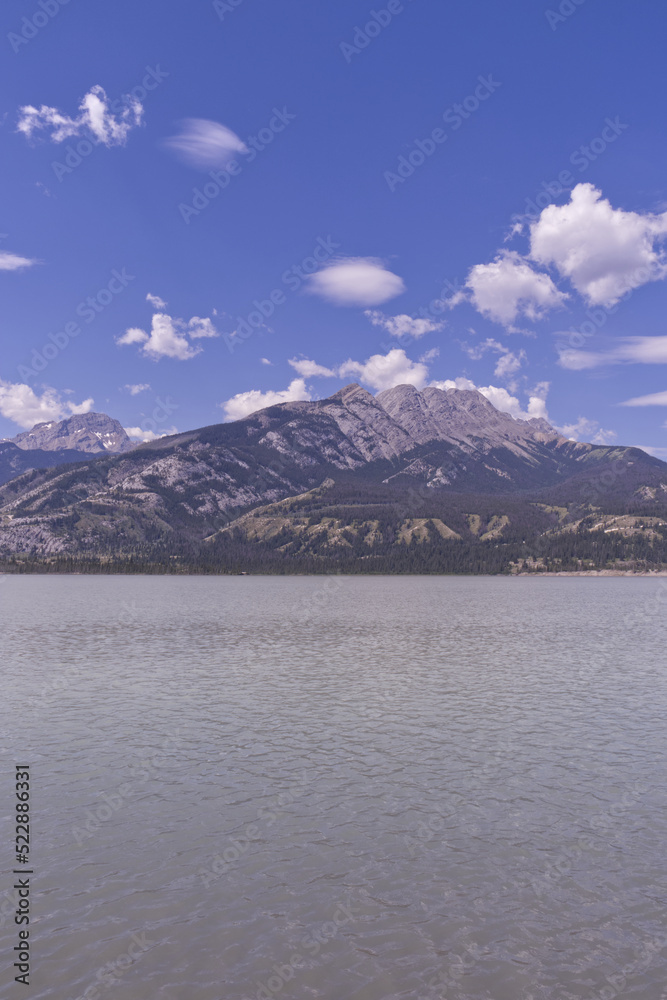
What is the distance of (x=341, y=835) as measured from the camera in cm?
2814

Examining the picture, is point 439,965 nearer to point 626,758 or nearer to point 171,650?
point 626,758

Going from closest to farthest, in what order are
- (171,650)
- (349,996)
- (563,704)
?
1. (349,996)
2. (563,704)
3. (171,650)

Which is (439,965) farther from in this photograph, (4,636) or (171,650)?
(4,636)

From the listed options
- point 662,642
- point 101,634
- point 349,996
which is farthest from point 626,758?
point 101,634

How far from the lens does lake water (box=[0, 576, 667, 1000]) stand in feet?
61.8

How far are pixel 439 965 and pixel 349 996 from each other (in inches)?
127

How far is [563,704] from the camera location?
54844mm

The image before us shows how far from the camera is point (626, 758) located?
3944cm

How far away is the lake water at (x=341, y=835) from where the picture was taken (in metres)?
18.8

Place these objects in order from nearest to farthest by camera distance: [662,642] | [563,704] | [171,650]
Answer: [563,704] → [171,650] → [662,642]

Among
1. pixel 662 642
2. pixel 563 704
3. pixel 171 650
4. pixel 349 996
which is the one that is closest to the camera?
pixel 349 996

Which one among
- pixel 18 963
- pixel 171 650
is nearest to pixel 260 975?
pixel 18 963

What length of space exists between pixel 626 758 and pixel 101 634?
90.5m

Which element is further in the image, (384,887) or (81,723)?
(81,723)
